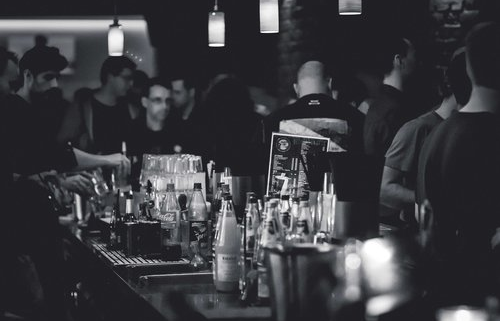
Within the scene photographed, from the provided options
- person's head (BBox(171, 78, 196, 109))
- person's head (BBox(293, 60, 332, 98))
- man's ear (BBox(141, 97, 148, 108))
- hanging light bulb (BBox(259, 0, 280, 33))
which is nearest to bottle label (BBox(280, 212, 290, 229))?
person's head (BBox(293, 60, 332, 98))

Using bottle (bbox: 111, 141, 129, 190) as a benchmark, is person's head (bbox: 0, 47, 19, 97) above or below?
above

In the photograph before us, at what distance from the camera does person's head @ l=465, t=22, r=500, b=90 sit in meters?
3.27

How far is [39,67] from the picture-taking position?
5.61 metres

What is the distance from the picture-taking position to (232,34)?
10992mm

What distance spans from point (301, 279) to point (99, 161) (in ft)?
11.6

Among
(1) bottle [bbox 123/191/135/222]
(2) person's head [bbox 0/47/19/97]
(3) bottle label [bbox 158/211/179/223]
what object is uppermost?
(2) person's head [bbox 0/47/19/97]

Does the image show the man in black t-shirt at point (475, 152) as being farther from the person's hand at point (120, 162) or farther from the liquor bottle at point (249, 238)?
the person's hand at point (120, 162)

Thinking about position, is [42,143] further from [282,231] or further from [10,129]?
[282,231]

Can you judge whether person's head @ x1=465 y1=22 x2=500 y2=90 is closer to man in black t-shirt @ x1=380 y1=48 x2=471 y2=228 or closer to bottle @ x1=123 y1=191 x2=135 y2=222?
man in black t-shirt @ x1=380 y1=48 x2=471 y2=228

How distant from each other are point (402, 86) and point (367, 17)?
10.4ft

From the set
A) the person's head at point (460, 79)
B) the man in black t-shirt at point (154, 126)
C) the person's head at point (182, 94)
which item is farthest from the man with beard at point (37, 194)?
the person's head at point (182, 94)

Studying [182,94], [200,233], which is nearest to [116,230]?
[200,233]

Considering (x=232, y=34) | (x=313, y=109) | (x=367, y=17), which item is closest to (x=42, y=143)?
(x=313, y=109)

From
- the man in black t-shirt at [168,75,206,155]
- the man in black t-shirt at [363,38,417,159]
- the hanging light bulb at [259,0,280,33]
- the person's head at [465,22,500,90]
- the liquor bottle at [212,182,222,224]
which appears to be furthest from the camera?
the man in black t-shirt at [168,75,206,155]
